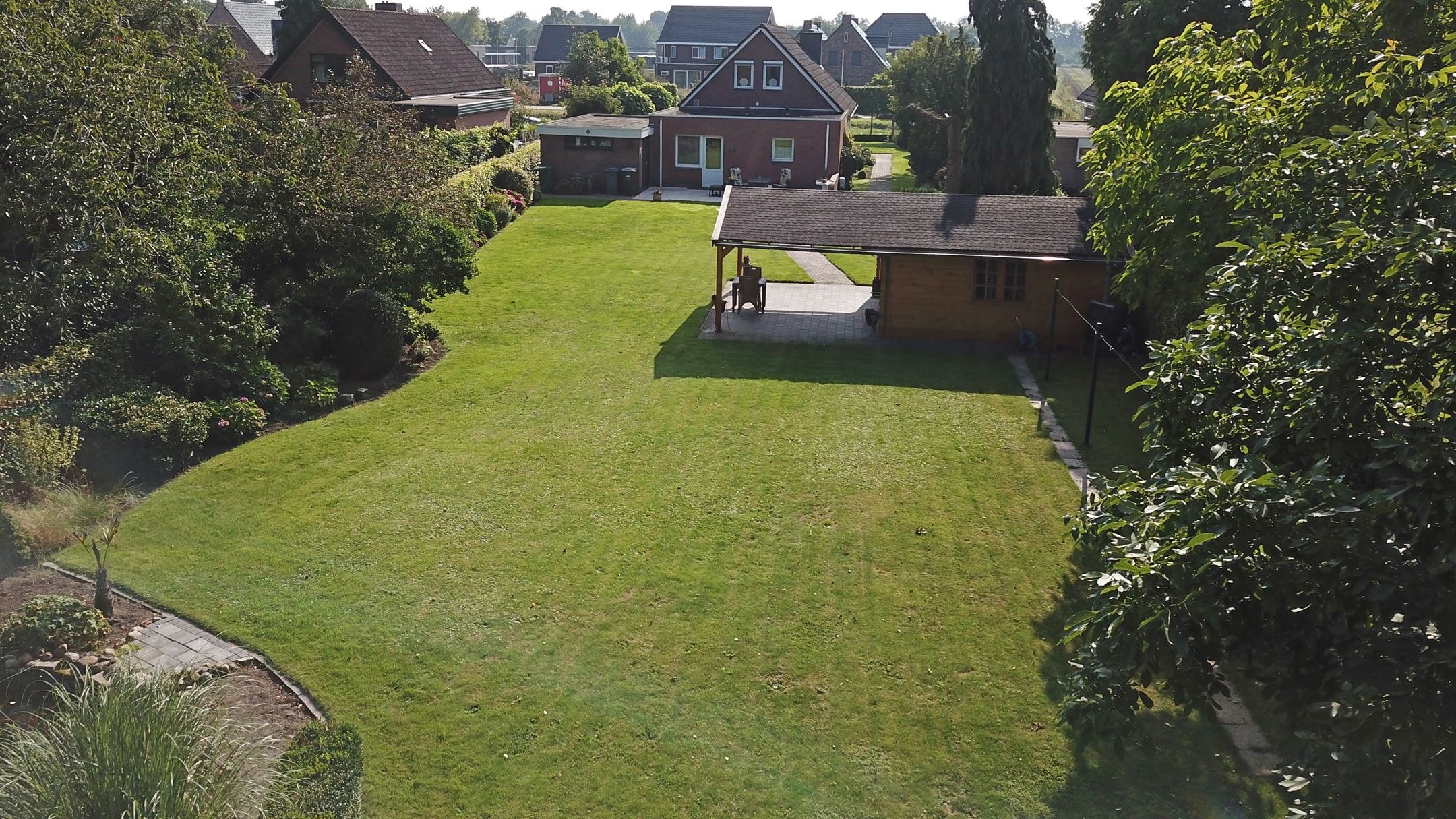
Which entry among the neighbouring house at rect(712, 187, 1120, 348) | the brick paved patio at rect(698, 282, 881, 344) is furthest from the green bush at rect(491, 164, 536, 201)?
the neighbouring house at rect(712, 187, 1120, 348)

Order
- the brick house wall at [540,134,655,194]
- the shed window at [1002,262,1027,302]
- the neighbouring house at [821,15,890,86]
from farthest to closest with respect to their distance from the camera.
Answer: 1. the neighbouring house at [821,15,890,86]
2. the brick house wall at [540,134,655,194]
3. the shed window at [1002,262,1027,302]

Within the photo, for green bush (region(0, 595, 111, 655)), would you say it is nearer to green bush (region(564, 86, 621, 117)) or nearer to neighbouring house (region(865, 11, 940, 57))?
green bush (region(564, 86, 621, 117))

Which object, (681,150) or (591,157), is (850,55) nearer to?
(681,150)

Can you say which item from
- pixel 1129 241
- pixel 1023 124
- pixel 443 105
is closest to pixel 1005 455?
pixel 1129 241

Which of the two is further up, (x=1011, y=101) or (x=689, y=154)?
(x=1011, y=101)

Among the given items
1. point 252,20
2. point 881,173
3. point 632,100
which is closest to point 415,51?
point 632,100

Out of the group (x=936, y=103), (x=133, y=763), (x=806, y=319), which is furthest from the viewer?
(x=936, y=103)

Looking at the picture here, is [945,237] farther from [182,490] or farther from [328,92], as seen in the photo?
[182,490]

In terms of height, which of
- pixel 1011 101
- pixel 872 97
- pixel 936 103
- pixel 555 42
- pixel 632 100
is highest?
pixel 555 42
